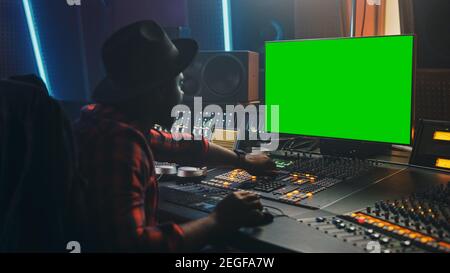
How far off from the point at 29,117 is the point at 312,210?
722mm

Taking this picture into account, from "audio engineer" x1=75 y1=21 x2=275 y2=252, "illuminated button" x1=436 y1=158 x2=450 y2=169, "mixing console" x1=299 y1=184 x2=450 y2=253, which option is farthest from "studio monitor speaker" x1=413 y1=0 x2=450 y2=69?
"audio engineer" x1=75 y1=21 x2=275 y2=252

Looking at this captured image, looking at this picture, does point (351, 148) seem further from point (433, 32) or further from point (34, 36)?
point (34, 36)

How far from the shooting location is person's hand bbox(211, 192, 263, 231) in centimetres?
111

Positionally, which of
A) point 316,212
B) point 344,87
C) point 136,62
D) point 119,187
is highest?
point 136,62

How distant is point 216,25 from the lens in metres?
2.43

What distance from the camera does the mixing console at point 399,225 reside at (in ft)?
3.23

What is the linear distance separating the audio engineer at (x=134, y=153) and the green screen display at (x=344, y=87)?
593 millimetres

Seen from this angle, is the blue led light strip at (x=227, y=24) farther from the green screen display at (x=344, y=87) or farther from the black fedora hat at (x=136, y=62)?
the black fedora hat at (x=136, y=62)

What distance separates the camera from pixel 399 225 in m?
1.07

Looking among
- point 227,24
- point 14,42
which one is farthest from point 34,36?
point 227,24

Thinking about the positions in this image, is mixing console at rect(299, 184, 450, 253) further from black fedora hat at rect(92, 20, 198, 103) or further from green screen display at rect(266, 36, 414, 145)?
black fedora hat at rect(92, 20, 198, 103)

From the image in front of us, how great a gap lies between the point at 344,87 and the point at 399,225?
0.72m
